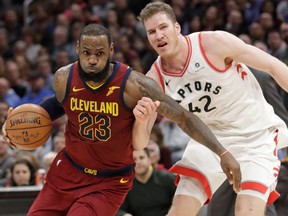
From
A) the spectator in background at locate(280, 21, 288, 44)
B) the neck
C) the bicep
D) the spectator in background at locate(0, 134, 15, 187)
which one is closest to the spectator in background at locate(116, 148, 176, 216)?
the neck

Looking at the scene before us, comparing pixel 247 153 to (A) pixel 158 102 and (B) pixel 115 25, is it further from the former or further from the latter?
(B) pixel 115 25

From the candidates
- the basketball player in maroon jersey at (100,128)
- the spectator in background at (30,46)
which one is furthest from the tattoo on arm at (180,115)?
the spectator in background at (30,46)

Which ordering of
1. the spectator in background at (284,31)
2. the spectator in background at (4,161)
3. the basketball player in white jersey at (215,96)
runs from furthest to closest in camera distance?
the spectator in background at (284,31), the spectator in background at (4,161), the basketball player in white jersey at (215,96)

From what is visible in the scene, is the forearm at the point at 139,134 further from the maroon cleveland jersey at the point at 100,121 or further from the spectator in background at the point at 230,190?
the spectator in background at the point at 230,190

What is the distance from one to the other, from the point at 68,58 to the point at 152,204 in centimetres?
497

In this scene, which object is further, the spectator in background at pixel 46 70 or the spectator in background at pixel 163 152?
the spectator in background at pixel 46 70

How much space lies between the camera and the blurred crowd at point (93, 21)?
1038cm

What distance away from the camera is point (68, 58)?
1134cm

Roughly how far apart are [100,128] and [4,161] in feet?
12.4

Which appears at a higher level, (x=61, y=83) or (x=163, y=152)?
(x=61, y=83)

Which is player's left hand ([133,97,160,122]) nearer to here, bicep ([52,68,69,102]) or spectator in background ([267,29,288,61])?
bicep ([52,68,69,102])

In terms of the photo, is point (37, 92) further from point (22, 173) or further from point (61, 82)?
point (61, 82)

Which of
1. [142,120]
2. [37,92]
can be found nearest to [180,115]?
[142,120]

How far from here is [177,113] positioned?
15.1 feet
